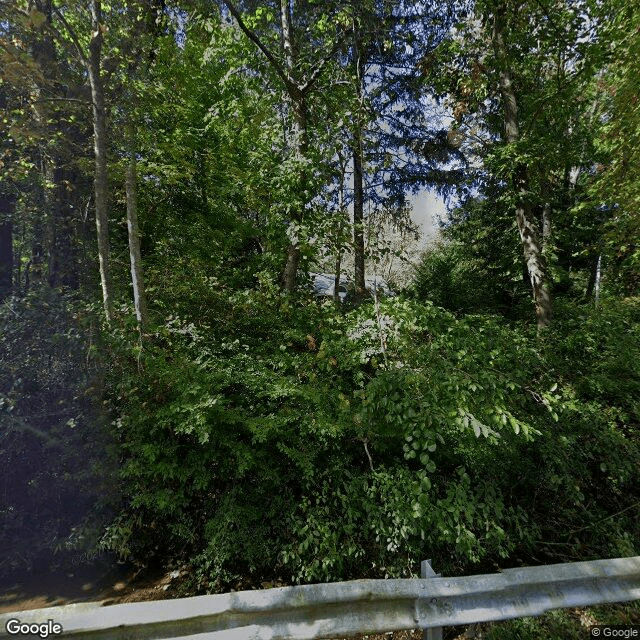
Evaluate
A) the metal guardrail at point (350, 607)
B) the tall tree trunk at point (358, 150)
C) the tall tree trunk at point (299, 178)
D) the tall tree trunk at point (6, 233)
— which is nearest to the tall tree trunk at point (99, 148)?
the tall tree trunk at point (6, 233)

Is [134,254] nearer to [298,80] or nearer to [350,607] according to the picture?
[298,80]

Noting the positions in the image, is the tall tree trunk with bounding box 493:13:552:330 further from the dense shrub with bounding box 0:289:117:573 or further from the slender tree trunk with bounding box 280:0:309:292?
the dense shrub with bounding box 0:289:117:573

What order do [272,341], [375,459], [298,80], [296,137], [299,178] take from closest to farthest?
1. [375,459]
2. [272,341]
3. [299,178]
4. [296,137]
5. [298,80]

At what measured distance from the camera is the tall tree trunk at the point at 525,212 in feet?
22.5

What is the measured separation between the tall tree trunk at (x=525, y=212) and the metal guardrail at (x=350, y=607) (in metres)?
5.47

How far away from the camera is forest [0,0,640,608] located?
3.55 meters

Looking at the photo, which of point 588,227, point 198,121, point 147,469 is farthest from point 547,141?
point 147,469

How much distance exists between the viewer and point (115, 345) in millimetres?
3936

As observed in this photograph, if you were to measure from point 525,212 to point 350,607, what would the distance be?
24.1 ft

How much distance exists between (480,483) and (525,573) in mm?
1672

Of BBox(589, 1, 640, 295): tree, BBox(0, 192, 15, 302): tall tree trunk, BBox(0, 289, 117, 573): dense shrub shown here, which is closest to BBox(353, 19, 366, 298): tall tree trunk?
BBox(589, 1, 640, 295): tree

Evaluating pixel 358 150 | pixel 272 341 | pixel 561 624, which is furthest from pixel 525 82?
pixel 561 624

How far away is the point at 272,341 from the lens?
544 cm

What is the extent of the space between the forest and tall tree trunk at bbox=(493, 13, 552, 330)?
49 millimetres
